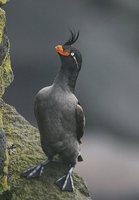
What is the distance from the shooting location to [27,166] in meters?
9.05

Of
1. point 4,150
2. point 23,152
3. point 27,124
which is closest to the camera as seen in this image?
point 4,150

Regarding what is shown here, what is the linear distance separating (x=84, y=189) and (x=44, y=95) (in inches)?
59.7

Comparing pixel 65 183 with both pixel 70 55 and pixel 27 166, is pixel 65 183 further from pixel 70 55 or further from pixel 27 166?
pixel 70 55

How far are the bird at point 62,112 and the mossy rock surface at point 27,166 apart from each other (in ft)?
0.35

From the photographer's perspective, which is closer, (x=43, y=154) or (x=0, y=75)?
(x=0, y=75)

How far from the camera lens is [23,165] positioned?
902 centimetres

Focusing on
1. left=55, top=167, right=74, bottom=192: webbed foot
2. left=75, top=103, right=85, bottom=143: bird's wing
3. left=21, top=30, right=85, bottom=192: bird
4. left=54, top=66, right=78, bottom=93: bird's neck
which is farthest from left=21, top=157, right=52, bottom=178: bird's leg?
left=54, top=66, right=78, bottom=93: bird's neck

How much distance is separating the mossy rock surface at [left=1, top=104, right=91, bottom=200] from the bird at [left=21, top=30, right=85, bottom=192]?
11cm

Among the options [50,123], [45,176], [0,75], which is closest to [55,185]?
[45,176]

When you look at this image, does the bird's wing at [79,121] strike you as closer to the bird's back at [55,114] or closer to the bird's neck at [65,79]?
the bird's back at [55,114]

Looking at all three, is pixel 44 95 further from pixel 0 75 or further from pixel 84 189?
pixel 84 189

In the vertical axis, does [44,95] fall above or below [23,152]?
above

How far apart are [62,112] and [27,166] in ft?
2.93

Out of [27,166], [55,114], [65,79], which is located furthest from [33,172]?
[65,79]
